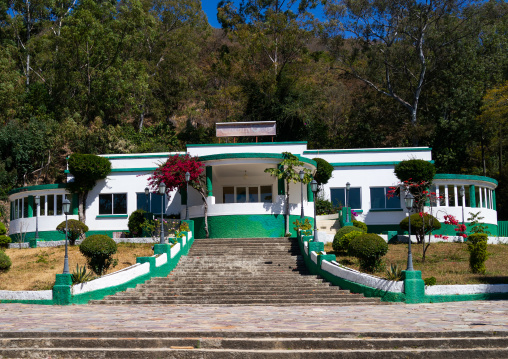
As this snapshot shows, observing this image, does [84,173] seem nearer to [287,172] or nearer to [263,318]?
[287,172]

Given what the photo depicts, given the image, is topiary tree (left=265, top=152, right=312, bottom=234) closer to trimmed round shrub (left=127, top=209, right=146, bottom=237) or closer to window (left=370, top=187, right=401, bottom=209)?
window (left=370, top=187, right=401, bottom=209)

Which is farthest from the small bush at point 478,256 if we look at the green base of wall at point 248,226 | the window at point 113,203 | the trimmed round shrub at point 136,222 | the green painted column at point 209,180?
the window at point 113,203

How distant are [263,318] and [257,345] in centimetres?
250

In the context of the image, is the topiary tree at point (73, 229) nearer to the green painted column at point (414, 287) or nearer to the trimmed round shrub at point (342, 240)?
the trimmed round shrub at point (342, 240)

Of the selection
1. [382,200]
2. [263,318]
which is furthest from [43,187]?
[263,318]

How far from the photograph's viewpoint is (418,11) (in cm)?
3844

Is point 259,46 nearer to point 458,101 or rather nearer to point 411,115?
point 411,115

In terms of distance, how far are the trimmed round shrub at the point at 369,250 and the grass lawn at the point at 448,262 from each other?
1.20 ft

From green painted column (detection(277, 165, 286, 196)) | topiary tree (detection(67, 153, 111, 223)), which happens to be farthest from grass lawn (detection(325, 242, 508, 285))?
topiary tree (detection(67, 153, 111, 223))

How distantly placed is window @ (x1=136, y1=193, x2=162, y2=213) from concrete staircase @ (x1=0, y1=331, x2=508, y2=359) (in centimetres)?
1840

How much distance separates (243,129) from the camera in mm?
28719

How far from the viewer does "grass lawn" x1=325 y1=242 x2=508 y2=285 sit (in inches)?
609

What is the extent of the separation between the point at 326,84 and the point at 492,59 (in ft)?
41.4

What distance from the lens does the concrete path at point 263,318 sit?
9430 millimetres
